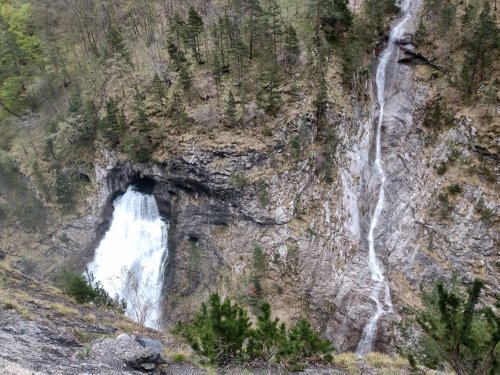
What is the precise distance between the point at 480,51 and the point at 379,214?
12791 mm

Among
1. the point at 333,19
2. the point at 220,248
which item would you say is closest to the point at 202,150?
the point at 220,248

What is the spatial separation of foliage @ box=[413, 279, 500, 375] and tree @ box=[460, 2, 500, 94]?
23358mm

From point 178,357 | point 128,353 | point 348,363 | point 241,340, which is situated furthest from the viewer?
point 348,363

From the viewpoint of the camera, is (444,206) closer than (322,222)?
Yes

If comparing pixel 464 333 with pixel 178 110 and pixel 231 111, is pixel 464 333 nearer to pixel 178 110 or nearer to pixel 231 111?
pixel 231 111

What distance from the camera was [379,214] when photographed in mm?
29031

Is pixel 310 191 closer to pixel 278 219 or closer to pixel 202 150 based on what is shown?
pixel 278 219

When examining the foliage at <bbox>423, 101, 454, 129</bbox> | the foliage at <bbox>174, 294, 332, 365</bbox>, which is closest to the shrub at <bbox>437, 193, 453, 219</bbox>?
the foliage at <bbox>423, 101, 454, 129</bbox>

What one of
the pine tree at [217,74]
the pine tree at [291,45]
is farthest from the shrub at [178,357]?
the pine tree at [291,45]

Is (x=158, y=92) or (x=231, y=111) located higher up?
(x=158, y=92)

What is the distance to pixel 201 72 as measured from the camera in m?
32.8

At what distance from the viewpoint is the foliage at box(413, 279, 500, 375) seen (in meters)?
8.58

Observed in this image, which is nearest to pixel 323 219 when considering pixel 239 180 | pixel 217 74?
pixel 239 180

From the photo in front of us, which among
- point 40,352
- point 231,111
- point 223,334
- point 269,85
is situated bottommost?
point 40,352
